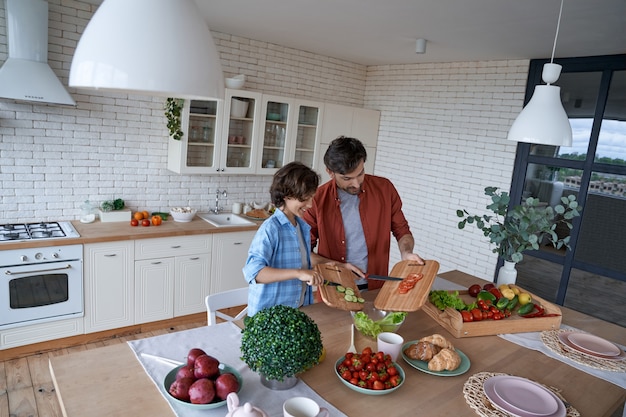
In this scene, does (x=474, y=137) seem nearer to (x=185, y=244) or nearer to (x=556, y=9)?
(x=556, y=9)

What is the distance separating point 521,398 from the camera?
1.63 metres

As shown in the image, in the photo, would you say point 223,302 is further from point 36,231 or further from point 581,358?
point 36,231

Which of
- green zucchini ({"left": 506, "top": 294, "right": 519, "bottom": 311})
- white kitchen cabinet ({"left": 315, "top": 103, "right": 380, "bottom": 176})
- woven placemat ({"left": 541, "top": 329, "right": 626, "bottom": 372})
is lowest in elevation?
woven placemat ({"left": 541, "top": 329, "right": 626, "bottom": 372})

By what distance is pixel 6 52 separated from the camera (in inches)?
140

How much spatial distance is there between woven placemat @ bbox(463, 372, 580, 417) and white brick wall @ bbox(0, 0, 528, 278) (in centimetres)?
303

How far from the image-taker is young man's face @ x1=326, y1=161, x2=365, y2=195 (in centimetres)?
257

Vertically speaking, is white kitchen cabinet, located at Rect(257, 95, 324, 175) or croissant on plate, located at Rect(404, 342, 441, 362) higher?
white kitchen cabinet, located at Rect(257, 95, 324, 175)

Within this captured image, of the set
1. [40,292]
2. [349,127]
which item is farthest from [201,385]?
[349,127]

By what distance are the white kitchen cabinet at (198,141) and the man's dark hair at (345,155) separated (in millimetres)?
2125

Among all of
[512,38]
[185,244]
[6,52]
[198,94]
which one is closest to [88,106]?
[6,52]

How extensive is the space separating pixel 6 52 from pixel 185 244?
209cm

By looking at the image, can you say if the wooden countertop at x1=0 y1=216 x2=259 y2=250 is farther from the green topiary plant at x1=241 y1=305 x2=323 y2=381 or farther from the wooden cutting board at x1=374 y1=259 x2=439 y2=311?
the green topiary plant at x1=241 y1=305 x2=323 y2=381

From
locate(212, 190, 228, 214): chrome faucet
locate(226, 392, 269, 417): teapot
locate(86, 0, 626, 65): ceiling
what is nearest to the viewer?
locate(226, 392, 269, 417): teapot

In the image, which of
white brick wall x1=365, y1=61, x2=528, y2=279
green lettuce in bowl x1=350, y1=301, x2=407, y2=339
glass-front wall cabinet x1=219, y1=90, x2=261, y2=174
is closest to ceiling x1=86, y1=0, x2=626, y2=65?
white brick wall x1=365, y1=61, x2=528, y2=279
